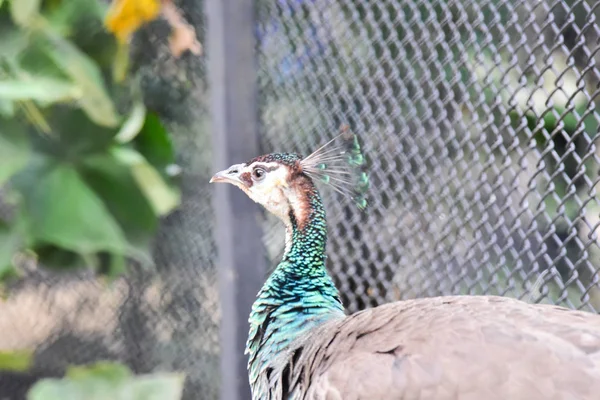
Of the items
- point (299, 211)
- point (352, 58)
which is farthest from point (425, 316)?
point (352, 58)

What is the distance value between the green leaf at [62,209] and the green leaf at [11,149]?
0.18 ft

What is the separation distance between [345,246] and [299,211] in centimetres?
29

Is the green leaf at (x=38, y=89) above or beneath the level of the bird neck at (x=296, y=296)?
above

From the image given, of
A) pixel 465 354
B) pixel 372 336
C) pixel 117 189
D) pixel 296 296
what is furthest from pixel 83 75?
pixel 465 354

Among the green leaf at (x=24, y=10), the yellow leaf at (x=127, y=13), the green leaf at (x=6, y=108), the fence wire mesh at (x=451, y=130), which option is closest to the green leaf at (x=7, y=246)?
the green leaf at (x=6, y=108)

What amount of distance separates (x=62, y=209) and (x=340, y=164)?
474mm

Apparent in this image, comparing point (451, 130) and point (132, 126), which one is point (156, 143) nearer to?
point (132, 126)

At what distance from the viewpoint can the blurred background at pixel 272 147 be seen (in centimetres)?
116

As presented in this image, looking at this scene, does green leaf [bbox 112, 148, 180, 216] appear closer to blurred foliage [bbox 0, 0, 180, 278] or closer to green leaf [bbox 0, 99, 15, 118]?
blurred foliage [bbox 0, 0, 180, 278]

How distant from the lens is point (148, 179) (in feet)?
4.72

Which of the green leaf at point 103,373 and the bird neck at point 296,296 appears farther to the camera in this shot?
the bird neck at point 296,296

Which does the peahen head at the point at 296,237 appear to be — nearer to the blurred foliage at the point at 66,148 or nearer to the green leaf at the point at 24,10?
the blurred foliage at the point at 66,148

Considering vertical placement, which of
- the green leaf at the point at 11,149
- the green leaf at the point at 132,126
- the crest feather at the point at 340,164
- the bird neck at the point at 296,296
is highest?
the green leaf at the point at 132,126

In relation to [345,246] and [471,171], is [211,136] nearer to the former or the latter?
[345,246]
